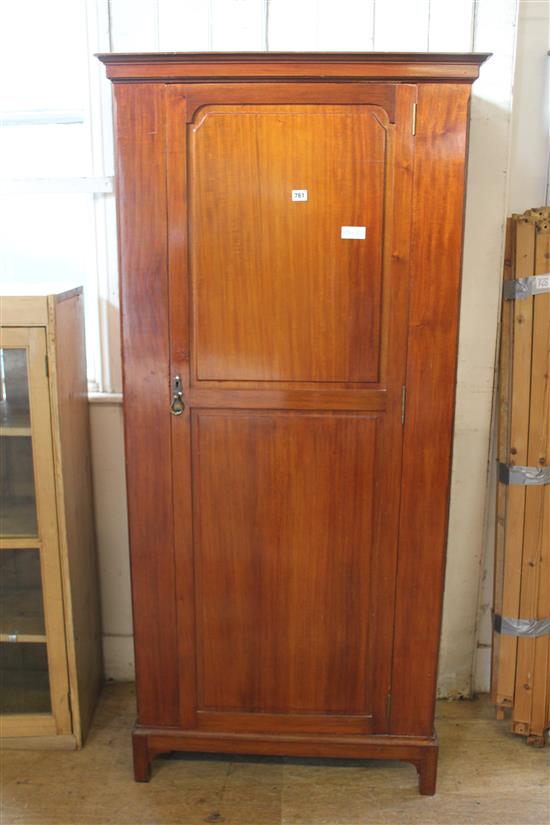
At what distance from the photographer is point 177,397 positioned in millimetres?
1959

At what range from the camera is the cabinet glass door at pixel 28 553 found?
214 cm

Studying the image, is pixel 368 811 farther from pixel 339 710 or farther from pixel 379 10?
pixel 379 10

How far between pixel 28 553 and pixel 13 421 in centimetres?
40

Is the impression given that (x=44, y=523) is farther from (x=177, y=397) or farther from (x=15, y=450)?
(x=177, y=397)

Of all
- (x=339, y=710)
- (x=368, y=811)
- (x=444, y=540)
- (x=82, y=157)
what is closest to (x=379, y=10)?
(x=82, y=157)

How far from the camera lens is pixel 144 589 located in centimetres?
208

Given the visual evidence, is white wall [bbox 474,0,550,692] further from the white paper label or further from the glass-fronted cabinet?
the glass-fronted cabinet

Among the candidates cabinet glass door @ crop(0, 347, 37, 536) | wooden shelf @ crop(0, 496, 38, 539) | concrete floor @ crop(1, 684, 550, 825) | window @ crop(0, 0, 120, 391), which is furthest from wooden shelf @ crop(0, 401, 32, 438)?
concrete floor @ crop(1, 684, 550, 825)

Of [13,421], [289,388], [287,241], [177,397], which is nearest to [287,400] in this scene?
[289,388]

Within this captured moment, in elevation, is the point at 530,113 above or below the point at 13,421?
above

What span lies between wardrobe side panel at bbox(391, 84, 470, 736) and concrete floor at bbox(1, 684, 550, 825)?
22 centimetres

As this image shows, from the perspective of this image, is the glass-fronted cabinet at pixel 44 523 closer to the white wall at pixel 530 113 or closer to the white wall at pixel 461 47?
the white wall at pixel 461 47

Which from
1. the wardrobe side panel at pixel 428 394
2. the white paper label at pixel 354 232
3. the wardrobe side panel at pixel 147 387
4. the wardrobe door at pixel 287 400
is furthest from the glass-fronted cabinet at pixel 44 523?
the wardrobe side panel at pixel 428 394

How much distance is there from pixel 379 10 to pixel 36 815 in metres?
2.47
